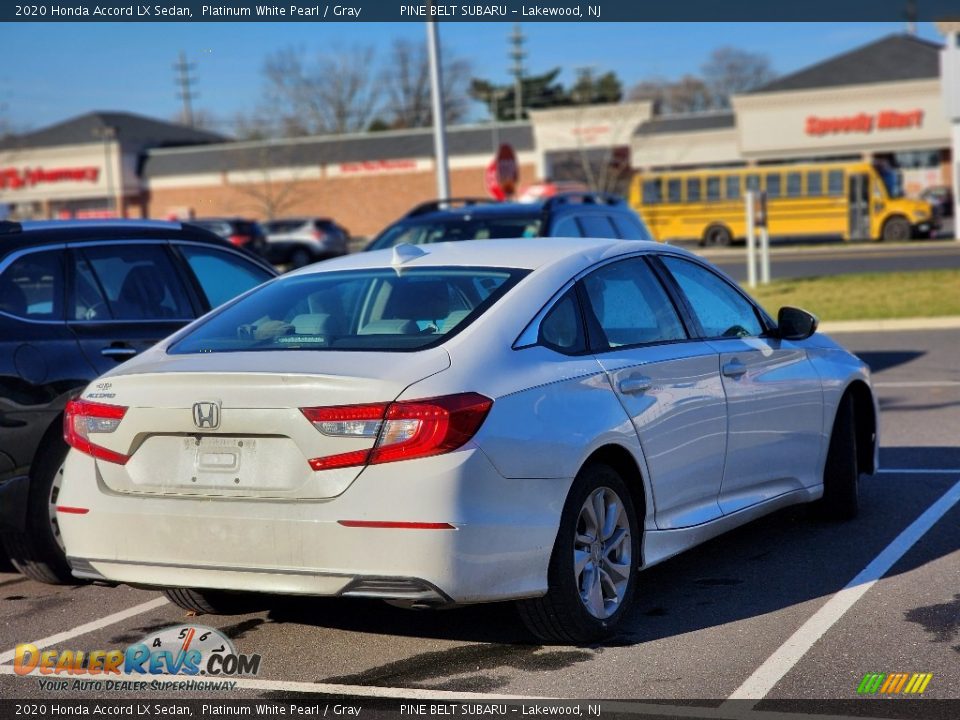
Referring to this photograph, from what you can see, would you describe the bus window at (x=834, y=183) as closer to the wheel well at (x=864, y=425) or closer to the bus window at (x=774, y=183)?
the bus window at (x=774, y=183)

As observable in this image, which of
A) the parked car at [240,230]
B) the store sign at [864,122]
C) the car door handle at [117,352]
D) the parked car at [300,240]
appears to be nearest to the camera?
the car door handle at [117,352]

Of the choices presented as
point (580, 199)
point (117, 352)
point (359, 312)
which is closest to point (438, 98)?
point (580, 199)

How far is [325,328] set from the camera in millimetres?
5336

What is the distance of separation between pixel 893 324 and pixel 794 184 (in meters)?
25.8

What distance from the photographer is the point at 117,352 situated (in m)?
6.61

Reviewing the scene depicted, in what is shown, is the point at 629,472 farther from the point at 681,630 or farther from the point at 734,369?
the point at 734,369

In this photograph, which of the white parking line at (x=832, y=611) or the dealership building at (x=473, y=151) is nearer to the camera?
the white parking line at (x=832, y=611)

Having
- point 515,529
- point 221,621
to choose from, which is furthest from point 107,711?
point 515,529

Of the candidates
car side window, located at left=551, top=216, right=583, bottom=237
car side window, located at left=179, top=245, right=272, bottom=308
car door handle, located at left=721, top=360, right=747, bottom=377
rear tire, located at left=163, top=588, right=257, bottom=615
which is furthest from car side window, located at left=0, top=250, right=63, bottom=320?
car side window, located at left=551, top=216, right=583, bottom=237

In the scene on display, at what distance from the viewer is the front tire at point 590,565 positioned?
4.92 metres

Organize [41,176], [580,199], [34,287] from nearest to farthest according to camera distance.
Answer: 1. [34,287]
2. [580,199]
3. [41,176]

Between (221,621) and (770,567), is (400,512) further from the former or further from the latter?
(770,567)

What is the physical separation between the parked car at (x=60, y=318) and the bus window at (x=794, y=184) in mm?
36579

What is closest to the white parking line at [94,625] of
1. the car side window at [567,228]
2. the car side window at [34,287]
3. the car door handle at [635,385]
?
the car side window at [34,287]
